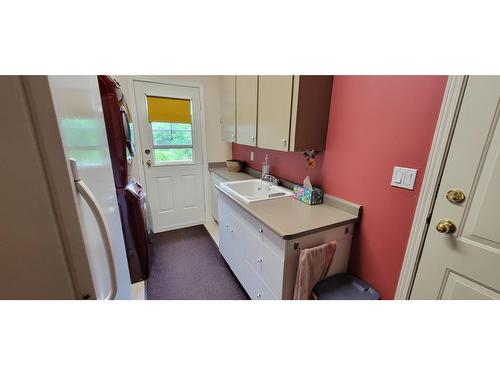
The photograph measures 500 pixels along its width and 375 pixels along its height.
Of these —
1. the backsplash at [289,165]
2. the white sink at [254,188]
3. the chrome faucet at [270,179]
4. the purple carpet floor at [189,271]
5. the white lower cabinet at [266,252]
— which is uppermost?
the backsplash at [289,165]

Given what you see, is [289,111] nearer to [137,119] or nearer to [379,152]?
[379,152]

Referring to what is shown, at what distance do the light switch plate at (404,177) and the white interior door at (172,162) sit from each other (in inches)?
91.6

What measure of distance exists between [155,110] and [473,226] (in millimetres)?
2826

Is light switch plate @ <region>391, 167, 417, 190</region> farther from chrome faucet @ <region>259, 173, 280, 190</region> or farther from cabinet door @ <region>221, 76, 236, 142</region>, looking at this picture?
cabinet door @ <region>221, 76, 236, 142</region>

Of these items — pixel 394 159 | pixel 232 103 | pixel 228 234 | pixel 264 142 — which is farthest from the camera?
A: pixel 232 103

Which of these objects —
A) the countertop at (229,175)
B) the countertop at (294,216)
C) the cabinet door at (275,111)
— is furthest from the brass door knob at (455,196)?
the countertop at (229,175)

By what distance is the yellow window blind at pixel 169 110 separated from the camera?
237 centimetres

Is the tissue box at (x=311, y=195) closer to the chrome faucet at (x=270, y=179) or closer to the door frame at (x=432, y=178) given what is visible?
the chrome faucet at (x=270, y=179)

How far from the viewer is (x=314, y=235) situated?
3.84ft

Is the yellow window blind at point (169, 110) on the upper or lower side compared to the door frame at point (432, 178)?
upper

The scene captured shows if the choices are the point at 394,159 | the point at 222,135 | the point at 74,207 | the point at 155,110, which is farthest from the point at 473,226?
the point at 155,110

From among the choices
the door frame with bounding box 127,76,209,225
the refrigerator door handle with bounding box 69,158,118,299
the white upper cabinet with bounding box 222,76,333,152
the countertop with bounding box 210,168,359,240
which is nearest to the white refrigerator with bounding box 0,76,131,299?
the refrigerator door handle with bounding box 69,158,118,299

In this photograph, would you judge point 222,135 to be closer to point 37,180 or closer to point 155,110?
point 155,110

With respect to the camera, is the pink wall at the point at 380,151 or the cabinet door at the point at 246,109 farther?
the cabinet door at the point at 246,109
